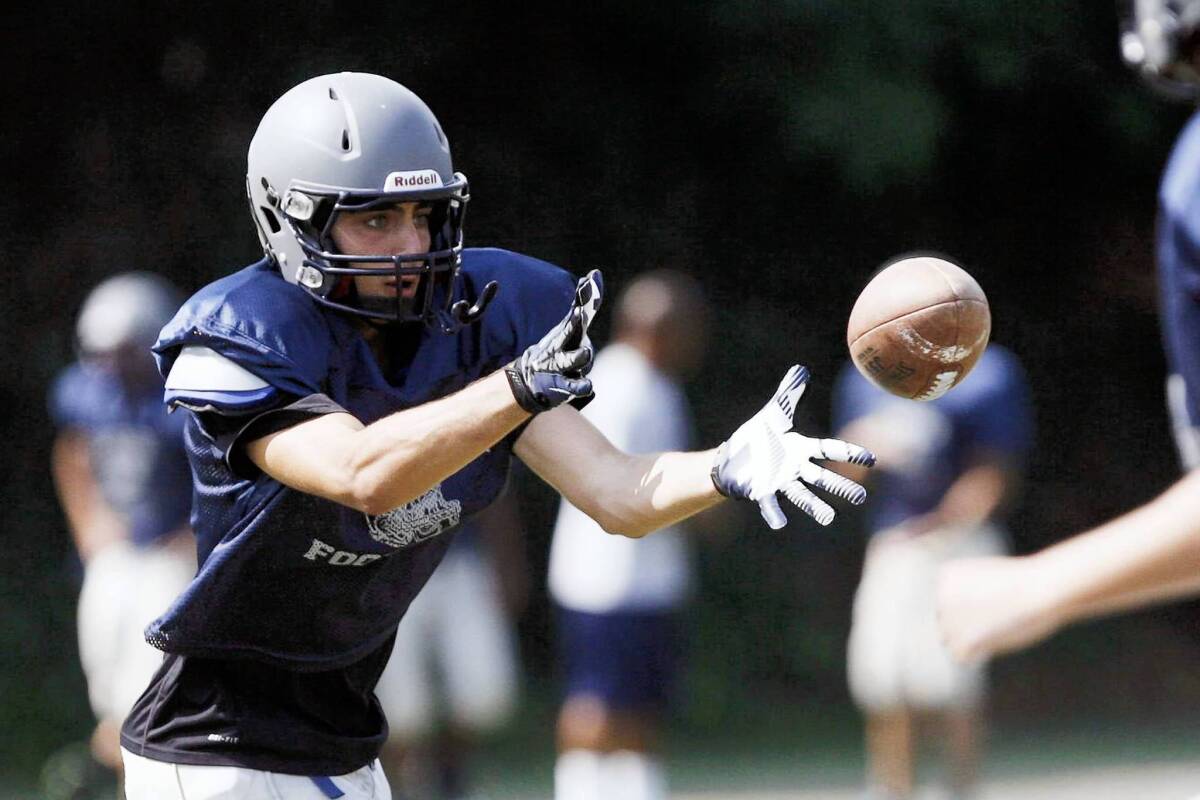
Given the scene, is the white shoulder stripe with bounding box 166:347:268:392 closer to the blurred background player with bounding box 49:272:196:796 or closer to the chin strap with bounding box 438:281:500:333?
the chin strap with bounding box 438:281:500:333

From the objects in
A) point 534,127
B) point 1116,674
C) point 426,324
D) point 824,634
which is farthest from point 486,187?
point 426,324

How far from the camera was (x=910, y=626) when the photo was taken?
711cm

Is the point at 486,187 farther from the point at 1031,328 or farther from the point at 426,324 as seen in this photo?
the point at 426,324

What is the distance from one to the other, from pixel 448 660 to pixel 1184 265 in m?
4.87

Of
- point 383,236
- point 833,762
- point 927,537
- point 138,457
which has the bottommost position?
point 833,762

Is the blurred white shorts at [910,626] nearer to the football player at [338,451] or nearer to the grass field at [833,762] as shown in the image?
the grass field at [833,762]

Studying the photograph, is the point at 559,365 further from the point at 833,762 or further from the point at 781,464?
the point at 833,762

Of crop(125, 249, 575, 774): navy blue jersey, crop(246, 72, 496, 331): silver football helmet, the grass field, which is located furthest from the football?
the grass field

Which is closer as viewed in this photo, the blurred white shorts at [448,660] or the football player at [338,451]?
the football player at [338,451]

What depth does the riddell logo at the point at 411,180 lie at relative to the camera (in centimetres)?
358

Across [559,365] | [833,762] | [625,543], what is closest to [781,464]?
[559,365]

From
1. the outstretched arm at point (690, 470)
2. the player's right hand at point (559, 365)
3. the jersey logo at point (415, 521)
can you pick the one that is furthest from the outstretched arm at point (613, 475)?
the player's right hand at point (559, 365)

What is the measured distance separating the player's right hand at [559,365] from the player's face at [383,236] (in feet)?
1.62

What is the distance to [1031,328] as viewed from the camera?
1132cm
